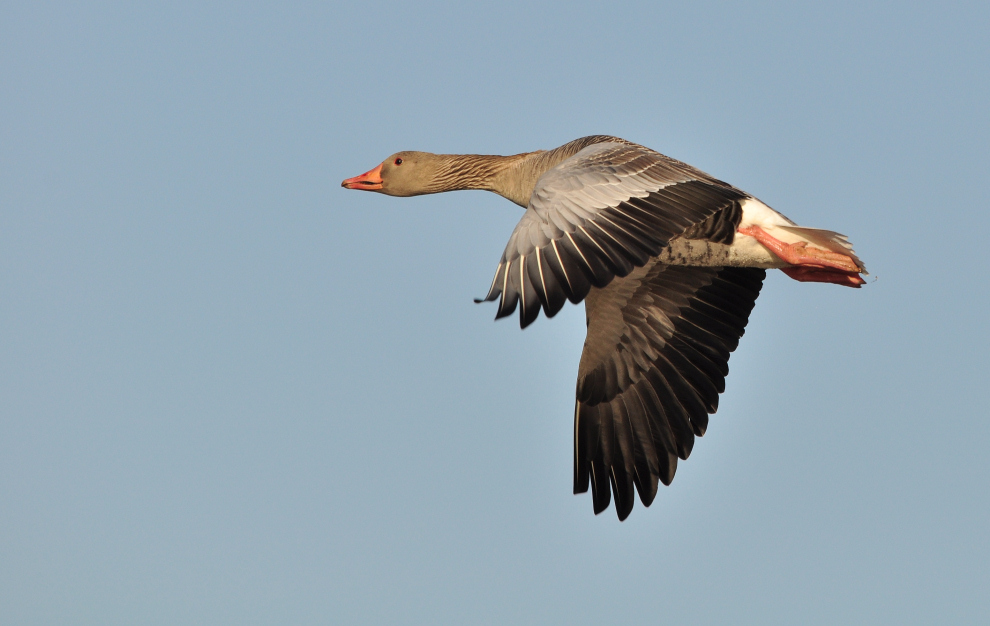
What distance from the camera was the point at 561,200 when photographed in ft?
22.5

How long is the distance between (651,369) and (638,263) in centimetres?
373

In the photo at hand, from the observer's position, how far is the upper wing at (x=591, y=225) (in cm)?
620

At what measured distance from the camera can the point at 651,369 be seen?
9867 mm

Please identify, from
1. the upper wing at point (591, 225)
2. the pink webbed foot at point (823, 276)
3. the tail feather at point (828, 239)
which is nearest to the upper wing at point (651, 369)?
the pink webbed foot at point (823, 276)

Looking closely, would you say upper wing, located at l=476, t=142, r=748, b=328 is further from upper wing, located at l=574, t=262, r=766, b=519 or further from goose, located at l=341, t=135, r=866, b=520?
upper wing, located at l=574, t=262, r=766, b=519

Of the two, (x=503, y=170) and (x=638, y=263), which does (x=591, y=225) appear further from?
(x=503, y=170)

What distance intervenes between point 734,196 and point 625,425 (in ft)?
9.09

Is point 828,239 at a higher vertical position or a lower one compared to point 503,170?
lower

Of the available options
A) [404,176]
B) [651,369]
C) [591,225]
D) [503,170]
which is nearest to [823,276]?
[651,369]

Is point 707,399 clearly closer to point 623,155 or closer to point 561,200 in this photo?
point 623,155

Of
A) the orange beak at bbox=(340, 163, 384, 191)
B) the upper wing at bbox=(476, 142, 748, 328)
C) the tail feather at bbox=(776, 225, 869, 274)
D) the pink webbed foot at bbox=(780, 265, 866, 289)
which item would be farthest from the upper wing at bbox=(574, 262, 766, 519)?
the orange beak at bbox=(340, 163, 384, 191)

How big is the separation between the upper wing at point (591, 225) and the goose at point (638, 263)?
0.04ft

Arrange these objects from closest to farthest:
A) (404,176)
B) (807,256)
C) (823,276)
→ 1. (807,256)
2. (823,276)
3. (404,176)

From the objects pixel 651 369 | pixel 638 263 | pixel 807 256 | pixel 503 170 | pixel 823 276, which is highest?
pixel 503 170
